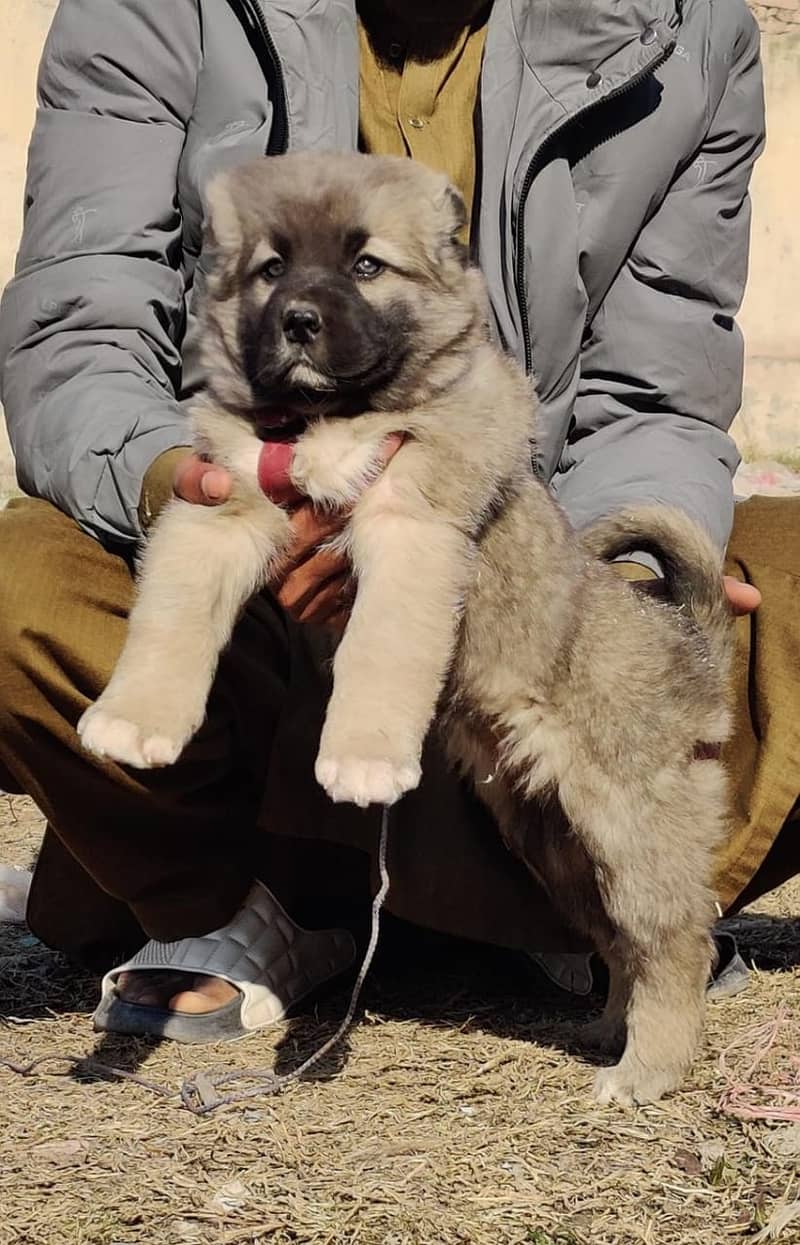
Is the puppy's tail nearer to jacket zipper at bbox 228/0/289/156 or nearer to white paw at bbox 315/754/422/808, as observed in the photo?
white paw at bbox 315/754/422/808

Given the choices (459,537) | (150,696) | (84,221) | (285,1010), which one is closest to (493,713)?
(459,537)

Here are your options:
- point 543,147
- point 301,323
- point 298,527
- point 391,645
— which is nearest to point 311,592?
point 298,527

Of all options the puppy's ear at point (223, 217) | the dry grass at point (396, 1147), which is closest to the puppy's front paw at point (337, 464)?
the puppy's ear at point (223, 217)

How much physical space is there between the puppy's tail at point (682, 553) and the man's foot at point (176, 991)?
3.88 feet

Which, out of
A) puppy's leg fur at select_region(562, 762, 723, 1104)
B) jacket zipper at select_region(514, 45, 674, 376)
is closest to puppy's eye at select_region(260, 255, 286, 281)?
jacket zipper at select_region(514, 45, 674, 376)

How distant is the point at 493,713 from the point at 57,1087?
1.04 meters

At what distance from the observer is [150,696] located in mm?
2449

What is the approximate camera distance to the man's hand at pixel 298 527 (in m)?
2.66

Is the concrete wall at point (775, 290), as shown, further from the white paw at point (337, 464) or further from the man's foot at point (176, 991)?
the white paw at point (337, 464)

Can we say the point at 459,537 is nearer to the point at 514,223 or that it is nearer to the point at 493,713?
the point at 493,713

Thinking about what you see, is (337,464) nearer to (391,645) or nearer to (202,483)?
(202,483)

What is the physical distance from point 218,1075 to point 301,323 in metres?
1.39

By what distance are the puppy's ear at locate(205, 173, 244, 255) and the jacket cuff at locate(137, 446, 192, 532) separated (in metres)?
0.39

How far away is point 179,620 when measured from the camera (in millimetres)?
2541
